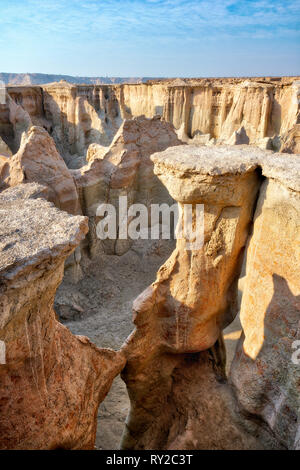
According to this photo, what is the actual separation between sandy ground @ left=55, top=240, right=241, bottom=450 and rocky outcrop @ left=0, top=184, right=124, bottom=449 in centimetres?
225

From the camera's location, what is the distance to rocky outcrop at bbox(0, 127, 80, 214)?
20.3 feet

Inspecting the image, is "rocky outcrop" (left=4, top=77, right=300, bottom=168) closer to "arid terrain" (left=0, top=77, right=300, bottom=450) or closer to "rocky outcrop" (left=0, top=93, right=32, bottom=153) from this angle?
"rocky outcrop" (left=0, top=93, right=32, bottom=153)

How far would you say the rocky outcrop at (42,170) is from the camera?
6.19 metres

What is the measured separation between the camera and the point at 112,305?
744 centimetres

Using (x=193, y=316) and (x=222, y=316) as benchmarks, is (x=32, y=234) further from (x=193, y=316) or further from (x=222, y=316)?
(x=222, y=316)

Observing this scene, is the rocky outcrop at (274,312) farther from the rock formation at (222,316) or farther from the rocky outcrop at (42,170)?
the rocky outcrop at (42,170)

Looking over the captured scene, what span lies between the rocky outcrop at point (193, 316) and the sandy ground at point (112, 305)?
29.5 inches

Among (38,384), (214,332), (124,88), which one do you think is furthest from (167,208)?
(124,88)

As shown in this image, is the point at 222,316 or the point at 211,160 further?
the point at 222,316

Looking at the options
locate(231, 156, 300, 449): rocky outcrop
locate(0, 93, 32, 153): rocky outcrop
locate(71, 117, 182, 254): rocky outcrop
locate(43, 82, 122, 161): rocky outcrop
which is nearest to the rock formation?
locate(231, 156, 300, 449): rocky outcrop

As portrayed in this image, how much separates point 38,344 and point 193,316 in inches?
75.3

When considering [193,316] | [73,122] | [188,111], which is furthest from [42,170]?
[188,111]

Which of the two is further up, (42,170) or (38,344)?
(42,170)

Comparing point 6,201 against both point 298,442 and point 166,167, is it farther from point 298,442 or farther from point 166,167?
point 298,442
